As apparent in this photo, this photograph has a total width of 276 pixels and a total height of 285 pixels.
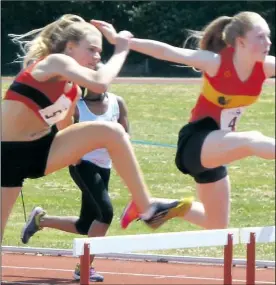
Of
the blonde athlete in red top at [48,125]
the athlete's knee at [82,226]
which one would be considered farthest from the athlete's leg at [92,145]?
the athlete's knee at [82,226]

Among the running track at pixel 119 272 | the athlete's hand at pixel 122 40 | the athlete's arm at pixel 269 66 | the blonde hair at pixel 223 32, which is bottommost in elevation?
the running track at pixel 119 272

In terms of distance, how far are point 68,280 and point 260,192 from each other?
597 centimetres

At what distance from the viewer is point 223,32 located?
18.8 ft

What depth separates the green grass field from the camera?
1009cm

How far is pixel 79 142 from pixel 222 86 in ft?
2.88

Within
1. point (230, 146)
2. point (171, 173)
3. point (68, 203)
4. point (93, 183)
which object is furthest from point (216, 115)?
point (171, 173)

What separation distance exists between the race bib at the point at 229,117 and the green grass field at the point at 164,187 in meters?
3.53

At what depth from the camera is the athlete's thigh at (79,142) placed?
5328mm

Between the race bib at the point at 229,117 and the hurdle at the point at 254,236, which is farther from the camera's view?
the race bib at the point at 229,117

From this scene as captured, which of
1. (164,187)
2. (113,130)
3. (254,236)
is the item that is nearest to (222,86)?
(113,130)

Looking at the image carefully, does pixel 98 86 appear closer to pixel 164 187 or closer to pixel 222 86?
pixel 222 86

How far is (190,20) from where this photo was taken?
27906mm

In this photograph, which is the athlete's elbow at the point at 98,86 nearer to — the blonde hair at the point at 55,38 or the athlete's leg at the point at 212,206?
the blonde hair at the point at 55,38

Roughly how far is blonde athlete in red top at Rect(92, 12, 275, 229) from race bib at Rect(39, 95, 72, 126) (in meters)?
0.44
